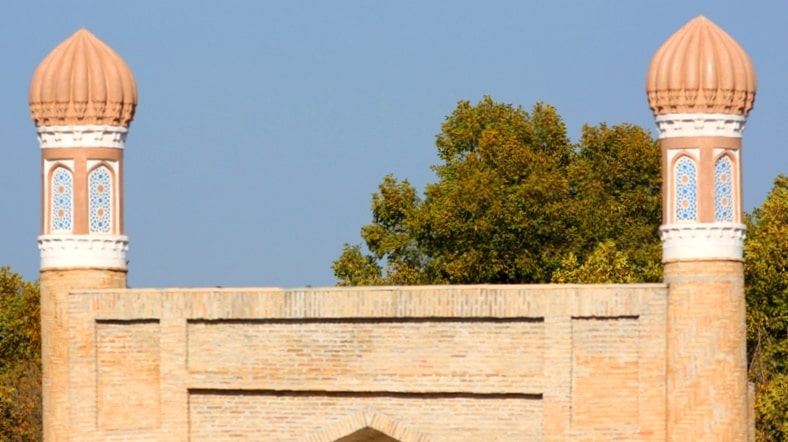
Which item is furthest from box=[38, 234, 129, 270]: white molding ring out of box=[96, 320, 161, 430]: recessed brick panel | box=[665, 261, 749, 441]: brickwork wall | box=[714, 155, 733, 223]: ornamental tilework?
box=[714, 155, 733, 223]: ornamental tilework

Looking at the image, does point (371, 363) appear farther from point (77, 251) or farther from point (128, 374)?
point (77, 251)

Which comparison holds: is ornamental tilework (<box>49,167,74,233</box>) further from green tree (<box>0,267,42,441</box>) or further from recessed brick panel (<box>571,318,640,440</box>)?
green tree (<box>0,267,42,441</box>)

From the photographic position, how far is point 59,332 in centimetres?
1845

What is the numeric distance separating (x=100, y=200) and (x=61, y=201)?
309 millimetres

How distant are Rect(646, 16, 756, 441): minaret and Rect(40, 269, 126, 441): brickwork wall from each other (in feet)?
15.0

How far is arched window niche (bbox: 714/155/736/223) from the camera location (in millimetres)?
17078

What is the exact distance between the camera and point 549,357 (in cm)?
1719

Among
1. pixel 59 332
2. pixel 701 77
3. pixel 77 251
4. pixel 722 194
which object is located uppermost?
pixel 701 77

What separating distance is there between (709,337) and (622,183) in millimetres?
21647

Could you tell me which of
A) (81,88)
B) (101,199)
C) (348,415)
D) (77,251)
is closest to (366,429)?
(348,415)

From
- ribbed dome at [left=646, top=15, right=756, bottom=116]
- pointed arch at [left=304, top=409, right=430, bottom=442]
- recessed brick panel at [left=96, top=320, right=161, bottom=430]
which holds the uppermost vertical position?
ribbed dome at [left=646, top=15, right=756, bottom=116]

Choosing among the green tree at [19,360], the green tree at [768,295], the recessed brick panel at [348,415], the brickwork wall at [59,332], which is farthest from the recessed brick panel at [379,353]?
the green tree at [19,360]

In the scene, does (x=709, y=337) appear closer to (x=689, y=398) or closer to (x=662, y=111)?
(x=689, y=398)

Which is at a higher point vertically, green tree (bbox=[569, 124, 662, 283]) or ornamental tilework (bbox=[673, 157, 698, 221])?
green tree (bbox=[569, 124, 662, 283])
